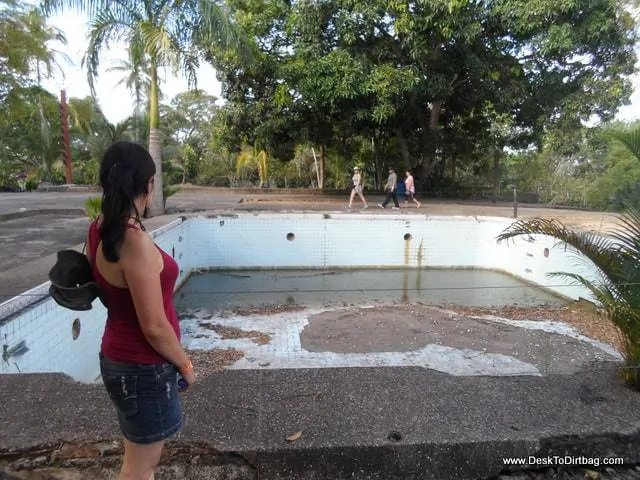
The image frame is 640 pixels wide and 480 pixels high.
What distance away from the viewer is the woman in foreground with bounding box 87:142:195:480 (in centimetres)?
141

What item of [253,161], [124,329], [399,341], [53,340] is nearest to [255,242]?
[399,341]

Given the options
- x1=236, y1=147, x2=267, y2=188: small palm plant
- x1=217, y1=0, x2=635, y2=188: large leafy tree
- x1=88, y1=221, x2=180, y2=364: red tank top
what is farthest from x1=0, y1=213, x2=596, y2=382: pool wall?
x1=236, y1=147, x2=267, y2=188: small palm plant

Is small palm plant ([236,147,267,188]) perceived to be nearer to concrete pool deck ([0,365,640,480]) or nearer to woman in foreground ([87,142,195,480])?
concrete pool deck ([0,365,640,480])

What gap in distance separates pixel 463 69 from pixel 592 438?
14.8 m

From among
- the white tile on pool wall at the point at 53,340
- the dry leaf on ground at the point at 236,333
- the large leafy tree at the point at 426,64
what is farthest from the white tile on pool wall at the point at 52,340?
the large leafy tree at the point at 426,64

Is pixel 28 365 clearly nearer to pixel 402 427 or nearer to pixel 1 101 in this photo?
pixel 402 427

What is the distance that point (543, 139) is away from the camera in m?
16.2

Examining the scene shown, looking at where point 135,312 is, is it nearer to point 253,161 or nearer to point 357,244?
point 357,244

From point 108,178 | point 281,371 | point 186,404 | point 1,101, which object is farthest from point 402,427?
point 1,101

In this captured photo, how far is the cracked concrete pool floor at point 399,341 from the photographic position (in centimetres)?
559

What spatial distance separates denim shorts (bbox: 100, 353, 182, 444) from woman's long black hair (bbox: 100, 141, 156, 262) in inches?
15.1

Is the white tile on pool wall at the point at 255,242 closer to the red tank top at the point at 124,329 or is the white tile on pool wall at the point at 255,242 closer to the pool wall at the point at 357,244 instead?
the pool wall at the point at 357,244

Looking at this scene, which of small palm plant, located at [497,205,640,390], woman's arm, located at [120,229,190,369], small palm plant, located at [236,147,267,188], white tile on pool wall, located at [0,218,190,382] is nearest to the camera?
woman's arm, located at [120,229,190,369]

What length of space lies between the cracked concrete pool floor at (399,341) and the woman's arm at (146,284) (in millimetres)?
4084
